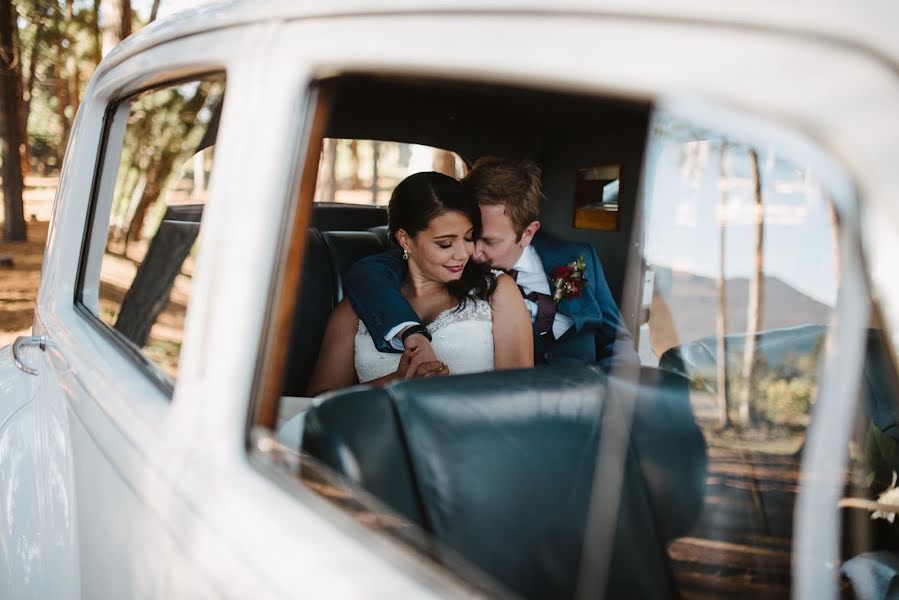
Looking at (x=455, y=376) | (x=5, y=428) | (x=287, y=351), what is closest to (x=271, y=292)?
(x=287, y=351)

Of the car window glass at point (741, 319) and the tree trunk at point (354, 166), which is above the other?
the tree trunk at point (354, 166)

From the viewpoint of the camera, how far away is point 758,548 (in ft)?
3.47

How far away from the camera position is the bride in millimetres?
2621

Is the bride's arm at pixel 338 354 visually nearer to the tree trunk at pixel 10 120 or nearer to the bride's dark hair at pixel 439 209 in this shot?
the bride's dark hair at pixel 439 209

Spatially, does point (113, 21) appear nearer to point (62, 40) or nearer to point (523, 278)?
point (523, 278)

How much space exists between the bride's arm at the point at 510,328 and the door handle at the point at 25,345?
50.1 inches

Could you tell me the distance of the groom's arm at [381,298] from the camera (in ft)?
8.50

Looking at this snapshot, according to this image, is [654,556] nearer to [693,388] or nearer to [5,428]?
[693,388]

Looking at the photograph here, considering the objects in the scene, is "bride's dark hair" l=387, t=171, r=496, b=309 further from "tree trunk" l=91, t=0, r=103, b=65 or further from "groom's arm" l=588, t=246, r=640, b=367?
"tree trunk" l=91, t=0, r=103, b=65

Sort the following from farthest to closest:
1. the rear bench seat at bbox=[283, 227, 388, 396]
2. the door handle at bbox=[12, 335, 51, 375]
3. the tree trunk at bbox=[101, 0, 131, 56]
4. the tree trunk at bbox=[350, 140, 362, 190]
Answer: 1. the tree trunk at bbox=[101, 0, 131, 56]
2. the tree trunk at bbox=[350, 140, 362, 190]
3. the rear bench seat at bbox=[283, 227, 388, 396]
4. the door handle at bbox=[12, 335, 51, 375]

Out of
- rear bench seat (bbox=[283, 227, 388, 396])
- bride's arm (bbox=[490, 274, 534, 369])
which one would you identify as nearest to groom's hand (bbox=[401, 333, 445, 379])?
bride's arm (bbox=[490, 274, 534, 369])

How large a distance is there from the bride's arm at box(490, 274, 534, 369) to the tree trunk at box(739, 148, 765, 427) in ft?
5.17

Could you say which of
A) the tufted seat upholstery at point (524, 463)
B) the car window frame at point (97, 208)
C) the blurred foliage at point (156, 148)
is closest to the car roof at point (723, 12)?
the blurred foliage at point (156, 148)

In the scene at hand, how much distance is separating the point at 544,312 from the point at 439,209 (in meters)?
0.63
